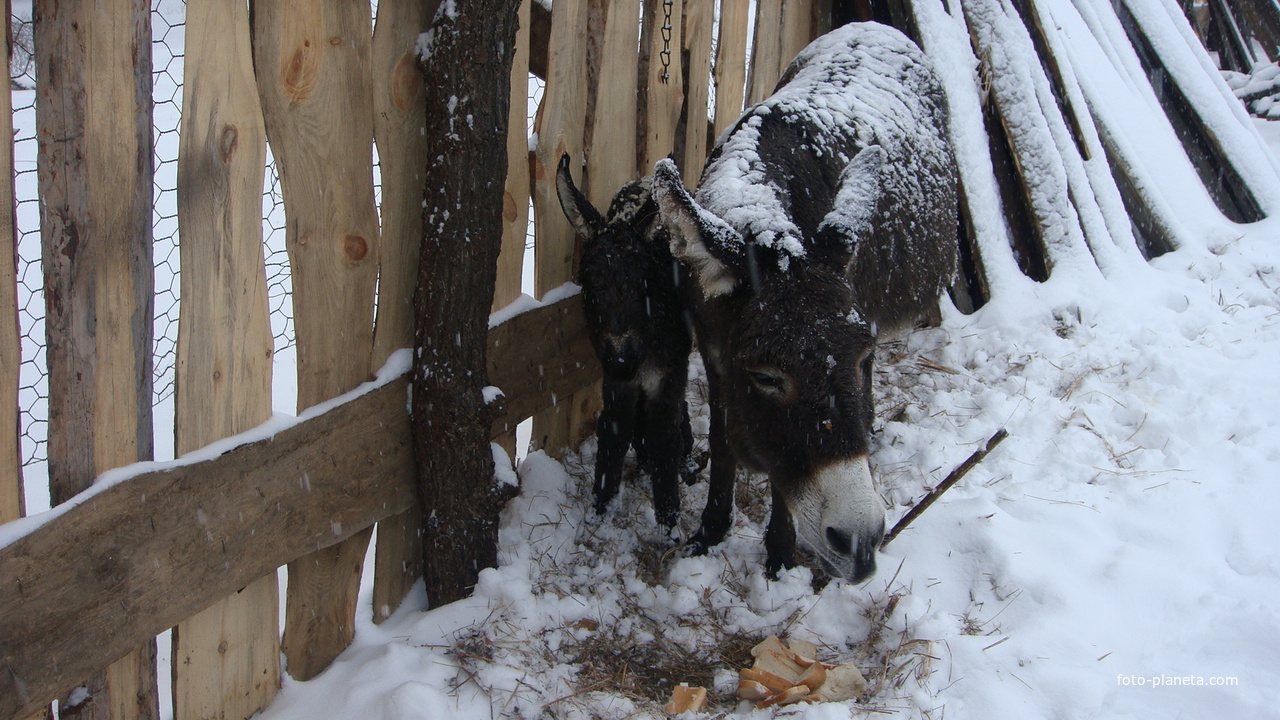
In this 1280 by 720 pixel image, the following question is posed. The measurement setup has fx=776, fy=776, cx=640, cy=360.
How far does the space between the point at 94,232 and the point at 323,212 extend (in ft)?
2.08

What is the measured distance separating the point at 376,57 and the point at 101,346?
44.6 inches

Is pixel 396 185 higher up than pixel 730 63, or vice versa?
pixel 730 63

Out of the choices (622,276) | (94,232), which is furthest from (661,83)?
(94,232)

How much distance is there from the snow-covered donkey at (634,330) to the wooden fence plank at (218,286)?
1.21m

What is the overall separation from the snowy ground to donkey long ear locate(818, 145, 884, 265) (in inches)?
45.1

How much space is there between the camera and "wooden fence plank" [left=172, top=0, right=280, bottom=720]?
1943mm

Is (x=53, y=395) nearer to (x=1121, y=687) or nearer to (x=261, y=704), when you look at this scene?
(x=261, y=704)

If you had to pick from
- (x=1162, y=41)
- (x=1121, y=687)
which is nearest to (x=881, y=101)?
(x=1121, y=687)

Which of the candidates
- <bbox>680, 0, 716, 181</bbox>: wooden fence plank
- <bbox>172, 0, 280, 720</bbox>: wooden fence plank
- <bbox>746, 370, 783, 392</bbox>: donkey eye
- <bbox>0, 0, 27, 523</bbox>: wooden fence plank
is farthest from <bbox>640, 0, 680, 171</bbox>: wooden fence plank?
<bbox>0, 0, 27, 523</bbox>: wooden fence plank

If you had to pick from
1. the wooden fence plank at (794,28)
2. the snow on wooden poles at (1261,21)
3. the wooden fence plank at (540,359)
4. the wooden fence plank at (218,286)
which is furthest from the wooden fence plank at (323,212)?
the snow on wooden poles at (1261,21)

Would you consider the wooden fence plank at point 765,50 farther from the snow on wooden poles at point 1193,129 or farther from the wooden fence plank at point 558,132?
the snow on wooden poles at point 1193,129

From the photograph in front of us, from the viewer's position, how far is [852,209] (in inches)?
96.3

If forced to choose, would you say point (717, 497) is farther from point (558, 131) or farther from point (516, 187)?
point (558, 131)

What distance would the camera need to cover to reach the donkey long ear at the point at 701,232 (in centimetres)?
233
